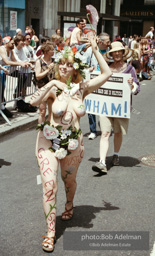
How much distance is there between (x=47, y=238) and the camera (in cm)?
421

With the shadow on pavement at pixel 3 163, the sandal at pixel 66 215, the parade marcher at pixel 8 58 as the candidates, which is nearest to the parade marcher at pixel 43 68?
the shadow on pavement at pixel 3 163

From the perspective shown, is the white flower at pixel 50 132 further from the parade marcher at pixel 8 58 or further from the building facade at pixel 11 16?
the building facade at pixel 11 16

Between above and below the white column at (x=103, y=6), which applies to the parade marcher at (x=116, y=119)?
below

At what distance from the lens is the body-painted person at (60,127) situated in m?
4.19

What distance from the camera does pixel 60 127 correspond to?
4.28 meters

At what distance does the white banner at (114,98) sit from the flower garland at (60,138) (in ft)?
8.79

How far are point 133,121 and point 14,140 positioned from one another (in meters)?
3.43

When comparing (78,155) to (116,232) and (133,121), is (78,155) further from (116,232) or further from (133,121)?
(133,121)

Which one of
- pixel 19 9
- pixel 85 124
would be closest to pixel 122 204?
pixel 85 124

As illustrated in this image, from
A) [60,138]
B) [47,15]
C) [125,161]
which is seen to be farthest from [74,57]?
[47,15]

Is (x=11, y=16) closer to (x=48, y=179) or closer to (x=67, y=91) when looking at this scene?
(x=67, y=91)

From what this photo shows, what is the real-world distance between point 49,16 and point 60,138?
24799 mm

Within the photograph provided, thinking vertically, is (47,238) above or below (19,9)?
below

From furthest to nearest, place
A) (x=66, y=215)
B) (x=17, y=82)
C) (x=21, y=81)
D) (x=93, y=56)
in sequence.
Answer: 1. (x=21, y=81)
2. (x=17, y=82)
3. (x=93, y=56)
4. (x=66, y=215)
